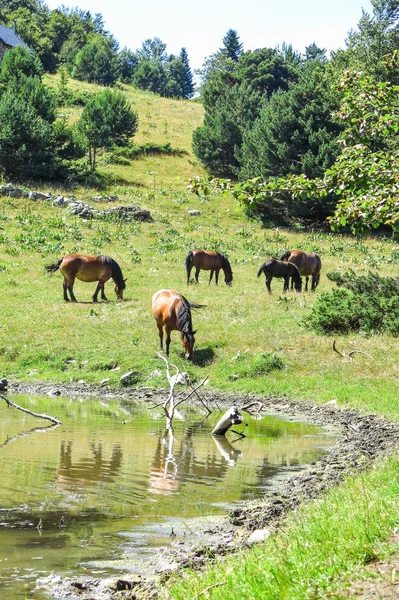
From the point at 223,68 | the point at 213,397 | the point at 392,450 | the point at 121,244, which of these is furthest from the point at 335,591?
the point at 223,68

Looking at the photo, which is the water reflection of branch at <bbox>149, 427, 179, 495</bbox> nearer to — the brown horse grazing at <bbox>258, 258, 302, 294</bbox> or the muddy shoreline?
the muddy shoreline

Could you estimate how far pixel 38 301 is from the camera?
28.0m

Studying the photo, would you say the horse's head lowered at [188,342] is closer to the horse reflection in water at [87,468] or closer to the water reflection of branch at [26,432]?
the water reflection of branch at [26,432]

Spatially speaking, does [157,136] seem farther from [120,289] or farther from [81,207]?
[120,289]

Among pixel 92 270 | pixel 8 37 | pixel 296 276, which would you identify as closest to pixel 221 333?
pixel 92 270

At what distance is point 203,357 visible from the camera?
2097 centimetres

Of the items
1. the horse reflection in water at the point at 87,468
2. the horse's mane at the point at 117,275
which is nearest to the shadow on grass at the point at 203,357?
the horse's mane at the point at 117,275

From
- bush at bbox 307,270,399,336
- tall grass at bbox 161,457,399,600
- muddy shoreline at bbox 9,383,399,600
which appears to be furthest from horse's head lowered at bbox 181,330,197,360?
tall grass at bbox 161,457,399,600

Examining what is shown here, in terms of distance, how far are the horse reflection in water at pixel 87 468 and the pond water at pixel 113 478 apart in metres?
0.02

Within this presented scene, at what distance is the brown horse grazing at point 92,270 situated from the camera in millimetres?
28750

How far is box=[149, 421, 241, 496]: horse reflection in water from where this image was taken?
387 inches

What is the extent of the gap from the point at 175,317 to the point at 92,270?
9122mm

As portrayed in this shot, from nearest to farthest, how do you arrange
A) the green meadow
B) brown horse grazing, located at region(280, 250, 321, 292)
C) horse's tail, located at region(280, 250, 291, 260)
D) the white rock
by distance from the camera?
the green meadow, the white rock, horse's tail, located at region(280, 250, 291, 260), brown horse grazing, located at region(280, 250, 321, 292)

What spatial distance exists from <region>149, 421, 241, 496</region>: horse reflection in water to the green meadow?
7.82 feet
